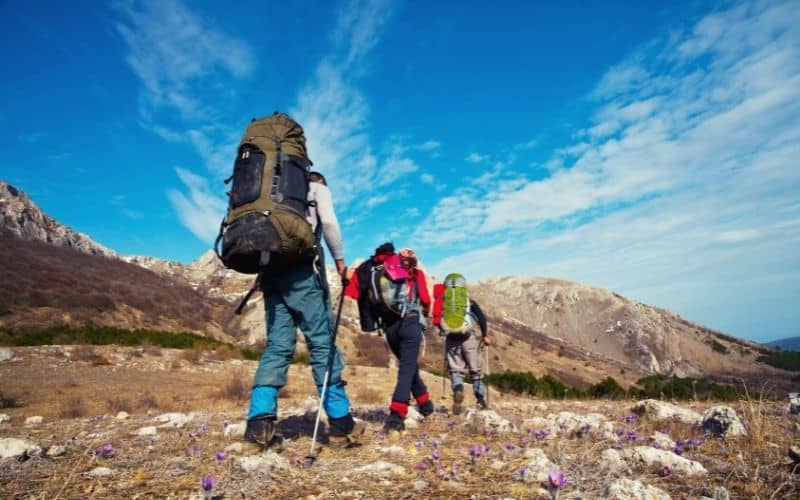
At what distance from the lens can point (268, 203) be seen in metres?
3.93

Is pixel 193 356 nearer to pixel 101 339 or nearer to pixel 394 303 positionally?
pixel 101 339

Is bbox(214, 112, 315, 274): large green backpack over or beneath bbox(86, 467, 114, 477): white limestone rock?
over

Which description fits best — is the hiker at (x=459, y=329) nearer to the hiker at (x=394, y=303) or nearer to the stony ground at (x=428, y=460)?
the stony ground at (x=428, y=460)

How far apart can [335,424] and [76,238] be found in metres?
116

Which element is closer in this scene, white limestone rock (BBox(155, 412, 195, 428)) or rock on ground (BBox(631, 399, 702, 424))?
rock on ground (BBox(631, 399, 702, 424))

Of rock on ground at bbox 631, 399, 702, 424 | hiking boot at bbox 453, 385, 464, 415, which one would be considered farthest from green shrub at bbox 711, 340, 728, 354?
hiking boot at bbox 453, 385, 464, 415

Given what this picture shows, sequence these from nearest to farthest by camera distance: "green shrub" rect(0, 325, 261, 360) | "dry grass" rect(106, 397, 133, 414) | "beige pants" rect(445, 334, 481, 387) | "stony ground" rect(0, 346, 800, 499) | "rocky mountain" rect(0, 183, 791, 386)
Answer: "stony ground" rect(0, 346, 800, 499) → "beige pants" rect(445, 334, 481, 387) → "dry grass" rect(106, 397, 133, 414) → "green shrub" rect(0, 325, 261, 360) → "rocky mountain" rect(0, 183, 791, 386)

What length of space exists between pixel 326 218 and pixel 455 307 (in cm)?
402

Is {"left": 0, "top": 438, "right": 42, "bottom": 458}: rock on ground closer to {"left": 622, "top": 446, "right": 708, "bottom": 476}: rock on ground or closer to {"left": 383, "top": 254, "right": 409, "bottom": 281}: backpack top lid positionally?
{"left": 383, "top": 254, "right": 409, "bottom": 281}: backpack top lid

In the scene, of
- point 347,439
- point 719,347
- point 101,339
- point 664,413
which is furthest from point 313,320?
point 719,347

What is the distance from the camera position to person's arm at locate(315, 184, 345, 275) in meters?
4.48

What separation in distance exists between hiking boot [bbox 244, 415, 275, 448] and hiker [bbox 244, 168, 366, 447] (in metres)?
0.30

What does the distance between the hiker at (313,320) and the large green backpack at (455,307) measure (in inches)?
135

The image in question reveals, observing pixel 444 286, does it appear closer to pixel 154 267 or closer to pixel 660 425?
pixel 660 425
